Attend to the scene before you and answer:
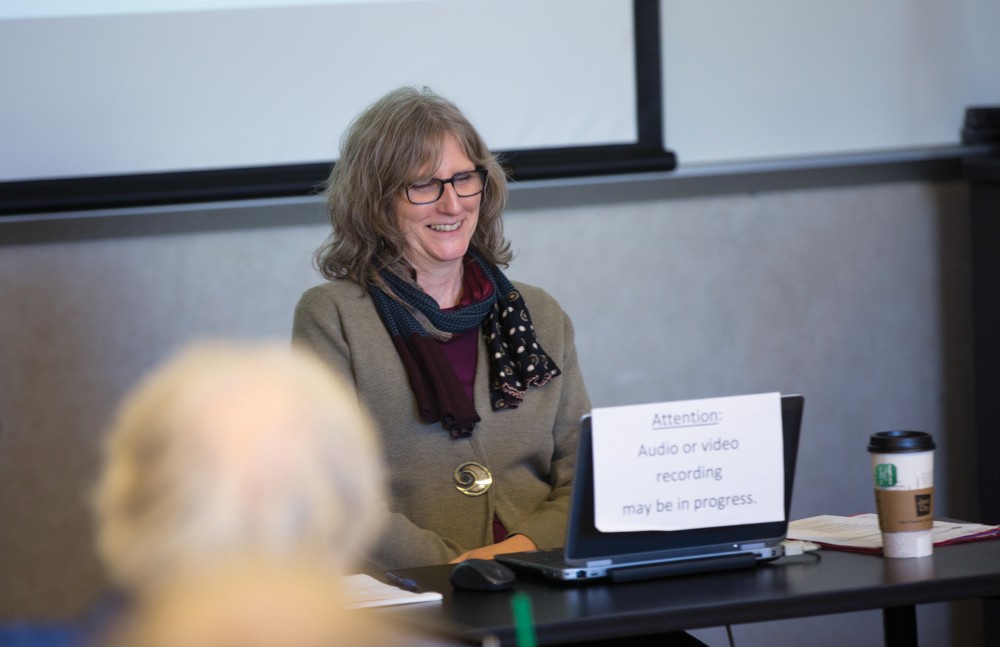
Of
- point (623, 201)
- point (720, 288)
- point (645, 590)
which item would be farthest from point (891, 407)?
point (645, 590)

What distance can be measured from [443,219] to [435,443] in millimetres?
398

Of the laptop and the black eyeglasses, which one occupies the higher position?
the black eyeglasses

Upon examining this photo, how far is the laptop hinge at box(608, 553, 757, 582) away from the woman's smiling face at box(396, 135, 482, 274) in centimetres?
82

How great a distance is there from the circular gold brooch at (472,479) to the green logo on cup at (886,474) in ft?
2.52

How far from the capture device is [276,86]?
9.36 ft

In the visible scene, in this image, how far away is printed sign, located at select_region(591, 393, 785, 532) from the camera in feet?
5.24

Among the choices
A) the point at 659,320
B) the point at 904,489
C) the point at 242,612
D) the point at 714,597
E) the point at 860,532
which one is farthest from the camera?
the point at 659,320

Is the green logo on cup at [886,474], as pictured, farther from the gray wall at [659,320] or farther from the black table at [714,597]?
the gray wall at [659,320]

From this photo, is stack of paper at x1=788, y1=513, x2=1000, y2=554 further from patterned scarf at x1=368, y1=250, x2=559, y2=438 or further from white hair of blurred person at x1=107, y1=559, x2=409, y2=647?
white hair of blurred person at x1=107, y1=559, x2=409, y2=647

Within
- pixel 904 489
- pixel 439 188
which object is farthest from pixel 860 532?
pixel 439 188

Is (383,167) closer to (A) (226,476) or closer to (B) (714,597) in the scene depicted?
(B) (714,597)

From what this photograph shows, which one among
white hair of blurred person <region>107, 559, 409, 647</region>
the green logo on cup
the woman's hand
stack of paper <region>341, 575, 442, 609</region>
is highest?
white hair of blurred person <region>107, 559, 409, 647</region>

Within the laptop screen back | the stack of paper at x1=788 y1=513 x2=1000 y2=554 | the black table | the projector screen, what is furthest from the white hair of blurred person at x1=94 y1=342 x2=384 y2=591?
the projector screen

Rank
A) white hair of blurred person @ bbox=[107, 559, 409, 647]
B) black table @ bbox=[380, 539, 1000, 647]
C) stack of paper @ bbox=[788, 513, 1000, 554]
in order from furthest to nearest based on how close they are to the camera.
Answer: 1. stack of paper @ bbox=[788, 513, 1000, 554]
2. black table @ bbox=[380, 539, 1000, 647]
3. white hair of blurred person @ bbox=[107, 559, 409, 647]
